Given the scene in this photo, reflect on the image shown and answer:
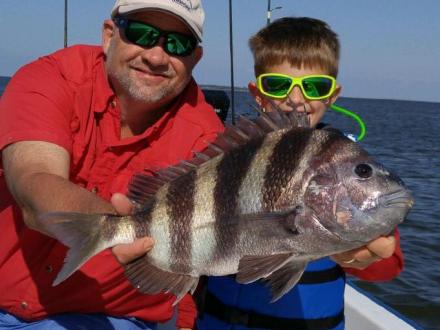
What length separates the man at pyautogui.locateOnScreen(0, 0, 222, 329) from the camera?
2723 mm

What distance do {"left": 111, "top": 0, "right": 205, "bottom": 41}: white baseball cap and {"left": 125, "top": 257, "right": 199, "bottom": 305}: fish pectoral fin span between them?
1.31 m

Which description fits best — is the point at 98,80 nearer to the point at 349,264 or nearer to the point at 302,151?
the point at 302,151

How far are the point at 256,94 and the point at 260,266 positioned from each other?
148cm

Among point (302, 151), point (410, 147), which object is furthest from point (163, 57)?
point (410, 147)

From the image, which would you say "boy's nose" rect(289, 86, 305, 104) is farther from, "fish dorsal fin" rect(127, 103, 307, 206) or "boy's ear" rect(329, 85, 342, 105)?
"fish dorsal fin" rect(127, 103, 307, 206)

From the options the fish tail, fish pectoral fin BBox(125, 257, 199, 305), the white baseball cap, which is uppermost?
the white baseball cap

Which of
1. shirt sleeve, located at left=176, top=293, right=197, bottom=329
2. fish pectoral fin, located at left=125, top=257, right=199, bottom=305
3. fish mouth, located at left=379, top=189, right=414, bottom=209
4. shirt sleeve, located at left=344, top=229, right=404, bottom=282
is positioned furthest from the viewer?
shirt sleeve, located at left=176, top=293, right=197, bottom=329

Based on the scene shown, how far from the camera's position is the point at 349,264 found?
7.73ft

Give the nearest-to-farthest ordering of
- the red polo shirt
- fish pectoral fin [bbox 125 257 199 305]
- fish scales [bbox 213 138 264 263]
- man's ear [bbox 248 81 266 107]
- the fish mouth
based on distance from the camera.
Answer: the fish mouth < fish scales [bbox 213 138 264 263] < fish pectoral fin [bbox 125 257 199 305] < the red polo shirt < man's ear [bbox 248 81 266 107]

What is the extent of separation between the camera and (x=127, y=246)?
2.06 m

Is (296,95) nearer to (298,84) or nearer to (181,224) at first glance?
(298,84)

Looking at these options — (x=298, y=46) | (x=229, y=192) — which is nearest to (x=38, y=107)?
(x=229, y=192)

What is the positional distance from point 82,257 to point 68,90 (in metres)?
1.09

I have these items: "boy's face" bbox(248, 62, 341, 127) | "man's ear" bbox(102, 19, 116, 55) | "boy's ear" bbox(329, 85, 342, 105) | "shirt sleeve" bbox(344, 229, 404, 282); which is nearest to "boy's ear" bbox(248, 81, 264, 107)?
"boy's face" bbox(248, 62, 341, 127)
